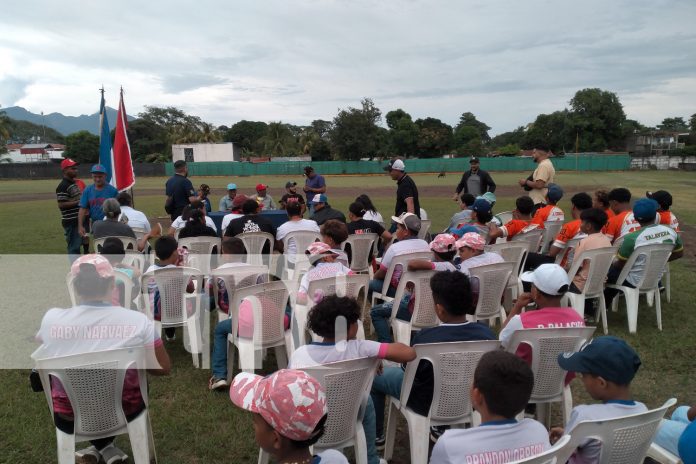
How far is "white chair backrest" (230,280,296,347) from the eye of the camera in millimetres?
3855

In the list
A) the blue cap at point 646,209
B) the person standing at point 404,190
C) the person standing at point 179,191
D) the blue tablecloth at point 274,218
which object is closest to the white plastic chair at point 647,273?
the blue cap at point 646,209

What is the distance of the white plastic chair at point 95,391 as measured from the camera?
2.53 metres

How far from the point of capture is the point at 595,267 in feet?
17.2

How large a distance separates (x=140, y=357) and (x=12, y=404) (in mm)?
2049

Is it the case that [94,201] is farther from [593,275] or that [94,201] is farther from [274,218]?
[593,275]

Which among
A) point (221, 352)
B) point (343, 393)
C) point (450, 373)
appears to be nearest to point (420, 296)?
point (450, 373)

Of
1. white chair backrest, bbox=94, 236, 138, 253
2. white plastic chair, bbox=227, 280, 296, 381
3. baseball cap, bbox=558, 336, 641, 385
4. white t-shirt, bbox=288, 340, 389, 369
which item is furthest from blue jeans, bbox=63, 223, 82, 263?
baseball cap, bbox=558, 336, 641, 385

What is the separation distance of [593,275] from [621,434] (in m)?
3.59

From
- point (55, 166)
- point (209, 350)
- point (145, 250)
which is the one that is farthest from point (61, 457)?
point (55, 166)

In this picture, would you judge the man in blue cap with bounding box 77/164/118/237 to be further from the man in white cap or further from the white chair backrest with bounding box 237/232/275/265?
the man in white cap

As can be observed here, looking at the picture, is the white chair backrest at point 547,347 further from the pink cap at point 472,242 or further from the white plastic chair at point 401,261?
the white plastic chair at point 401,261

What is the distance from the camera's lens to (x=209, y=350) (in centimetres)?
502

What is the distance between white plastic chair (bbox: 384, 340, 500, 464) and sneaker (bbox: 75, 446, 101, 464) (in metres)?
2.00

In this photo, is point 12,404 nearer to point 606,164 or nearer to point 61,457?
point 61,457
